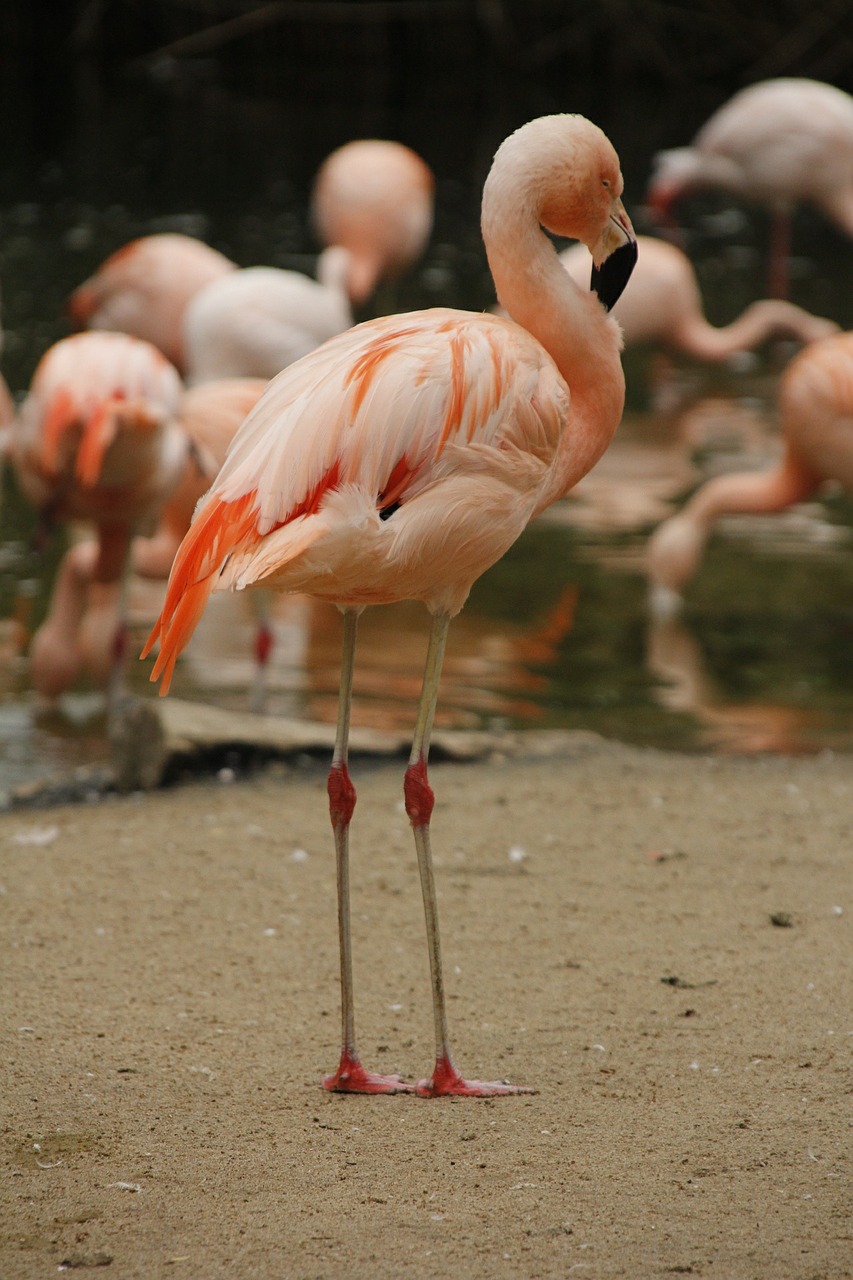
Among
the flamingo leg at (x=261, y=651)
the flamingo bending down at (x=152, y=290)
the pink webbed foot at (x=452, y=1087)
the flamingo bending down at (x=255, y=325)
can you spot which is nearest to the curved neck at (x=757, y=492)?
the flamingo bending down at (x=255, y=325)

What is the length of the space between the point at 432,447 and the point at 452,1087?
3.74 ft

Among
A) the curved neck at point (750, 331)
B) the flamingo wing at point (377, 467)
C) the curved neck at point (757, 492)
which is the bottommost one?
the curved neck at point (757, 492)

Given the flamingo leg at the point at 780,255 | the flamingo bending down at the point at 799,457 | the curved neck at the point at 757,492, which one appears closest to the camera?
the flamingo bending down at the point at 799,457

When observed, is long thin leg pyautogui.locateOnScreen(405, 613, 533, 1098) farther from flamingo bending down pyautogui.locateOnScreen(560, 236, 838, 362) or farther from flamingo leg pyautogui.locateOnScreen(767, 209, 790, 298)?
flamingo leg pyautogui.locateOnScreen(767, 209, 790, 298)

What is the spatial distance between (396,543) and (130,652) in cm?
413

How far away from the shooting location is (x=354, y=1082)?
10.2 feet

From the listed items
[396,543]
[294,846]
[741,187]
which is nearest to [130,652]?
[294,846]

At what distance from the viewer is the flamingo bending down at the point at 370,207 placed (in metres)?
11.0

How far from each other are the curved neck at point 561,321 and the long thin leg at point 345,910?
1.67 ft

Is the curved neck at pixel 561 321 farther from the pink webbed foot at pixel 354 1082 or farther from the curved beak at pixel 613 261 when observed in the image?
the pink webbed foot at pixel 354 1082

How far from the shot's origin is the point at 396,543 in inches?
116

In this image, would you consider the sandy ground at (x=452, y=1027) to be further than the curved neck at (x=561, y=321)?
No

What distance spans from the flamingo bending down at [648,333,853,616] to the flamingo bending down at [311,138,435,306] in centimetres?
430

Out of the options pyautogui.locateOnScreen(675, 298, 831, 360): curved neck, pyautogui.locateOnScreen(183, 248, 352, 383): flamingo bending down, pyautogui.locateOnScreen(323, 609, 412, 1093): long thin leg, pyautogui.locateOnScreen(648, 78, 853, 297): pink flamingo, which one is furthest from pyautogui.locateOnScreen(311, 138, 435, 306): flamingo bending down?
pyautogui.locateOnScreen(323, 609, 412, 1093): long thin leg
